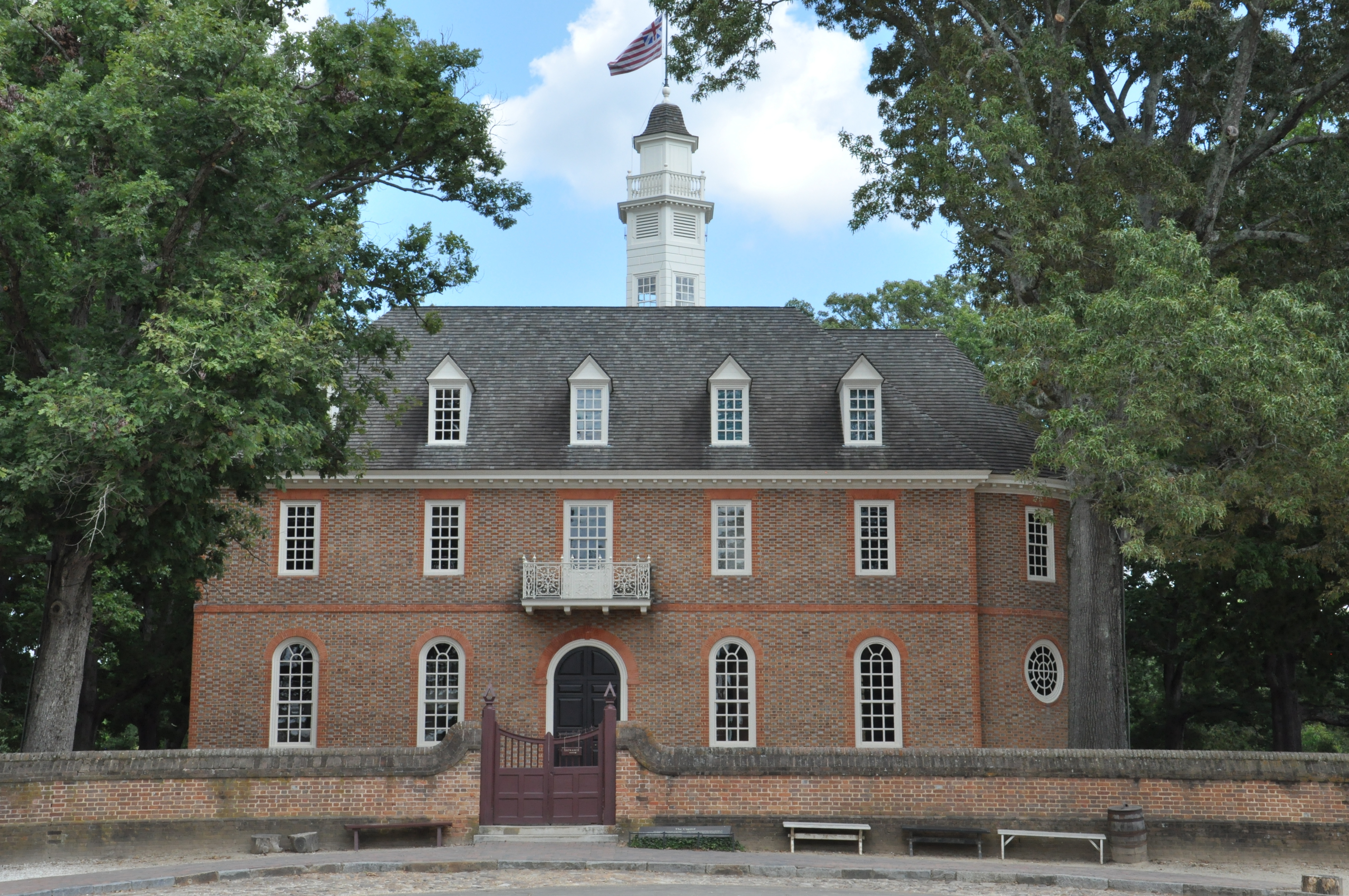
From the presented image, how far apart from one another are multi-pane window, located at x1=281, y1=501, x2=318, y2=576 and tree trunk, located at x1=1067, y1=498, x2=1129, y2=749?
1518 cm

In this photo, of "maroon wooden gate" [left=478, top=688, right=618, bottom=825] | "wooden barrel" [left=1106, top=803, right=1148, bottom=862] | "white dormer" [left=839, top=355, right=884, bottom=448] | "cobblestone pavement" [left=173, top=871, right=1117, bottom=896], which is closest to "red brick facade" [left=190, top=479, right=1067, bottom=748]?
"white dormer" [left=839, top=355, right=884, bottom=448]

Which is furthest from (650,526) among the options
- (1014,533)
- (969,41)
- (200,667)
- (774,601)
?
(969,41)

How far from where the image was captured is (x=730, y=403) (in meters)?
28.5

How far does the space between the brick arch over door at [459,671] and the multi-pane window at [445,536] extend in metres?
1.31

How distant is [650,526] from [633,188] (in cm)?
1594

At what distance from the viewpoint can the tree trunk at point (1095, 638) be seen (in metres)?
24.8

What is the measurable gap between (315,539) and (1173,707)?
21091 mm

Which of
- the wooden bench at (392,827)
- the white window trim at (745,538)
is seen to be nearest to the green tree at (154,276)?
the wooden bench at (392,827)

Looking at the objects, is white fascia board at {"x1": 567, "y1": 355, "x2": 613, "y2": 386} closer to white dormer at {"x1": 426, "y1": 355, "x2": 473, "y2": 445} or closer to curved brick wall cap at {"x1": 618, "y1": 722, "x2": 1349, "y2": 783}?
white dormer at {"x1": 426, "y1": 355, "x2": 473, "y2": 445}

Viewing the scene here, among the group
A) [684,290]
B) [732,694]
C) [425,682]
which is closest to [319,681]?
[425,682]

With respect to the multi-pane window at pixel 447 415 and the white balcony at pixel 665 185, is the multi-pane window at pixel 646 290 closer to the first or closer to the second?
the white balcony at pixel 665 185

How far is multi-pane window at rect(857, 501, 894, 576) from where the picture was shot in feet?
89.2

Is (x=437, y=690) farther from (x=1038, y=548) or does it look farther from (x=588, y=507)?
(x=1038, y=548)

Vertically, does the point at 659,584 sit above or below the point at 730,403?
below
